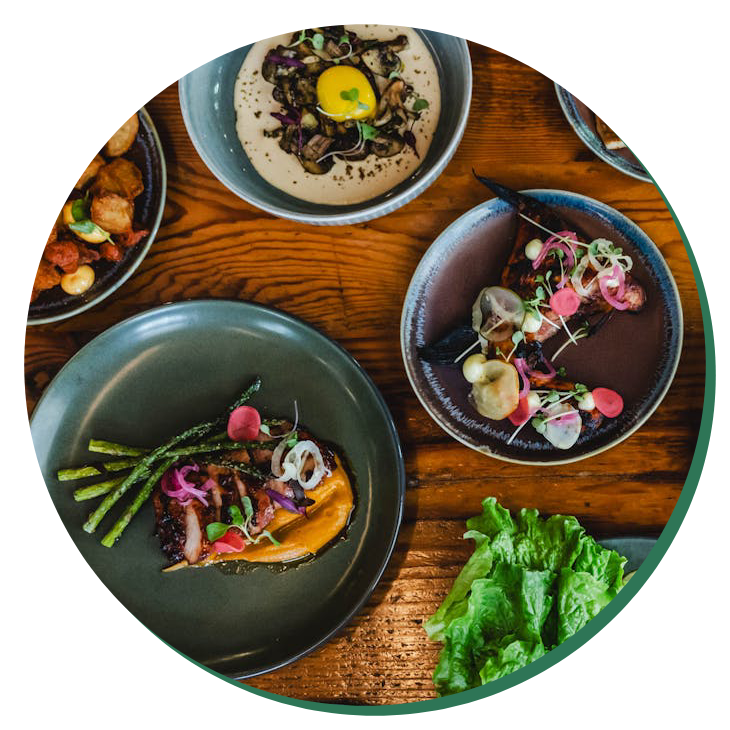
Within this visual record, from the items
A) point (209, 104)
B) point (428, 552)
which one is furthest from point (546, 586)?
point (209, 104)

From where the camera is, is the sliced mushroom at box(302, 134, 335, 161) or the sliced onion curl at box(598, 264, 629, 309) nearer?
the sliced onion curl at box(598, 264, 629, 309)

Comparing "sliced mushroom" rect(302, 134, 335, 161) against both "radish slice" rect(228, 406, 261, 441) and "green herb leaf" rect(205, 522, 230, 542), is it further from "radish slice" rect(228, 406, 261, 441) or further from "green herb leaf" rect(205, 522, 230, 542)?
"green herb leaf" rect(205, 522, 230, 542)

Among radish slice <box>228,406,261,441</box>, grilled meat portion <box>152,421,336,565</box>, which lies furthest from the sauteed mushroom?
grilled meat portion <box>152,421,336,565</box>

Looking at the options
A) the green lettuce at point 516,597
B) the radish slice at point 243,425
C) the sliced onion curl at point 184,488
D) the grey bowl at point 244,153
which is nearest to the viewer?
the green lettuce at point 516,597

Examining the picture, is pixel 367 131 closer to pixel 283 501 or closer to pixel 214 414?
pixel 214 414

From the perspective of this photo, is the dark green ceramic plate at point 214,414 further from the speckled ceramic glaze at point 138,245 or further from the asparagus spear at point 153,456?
the speckled ceramic glaze at point 138,245

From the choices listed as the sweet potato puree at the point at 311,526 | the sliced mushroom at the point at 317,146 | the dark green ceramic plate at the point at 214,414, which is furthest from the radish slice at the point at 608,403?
the sliced mushroom at the point at 317,146
